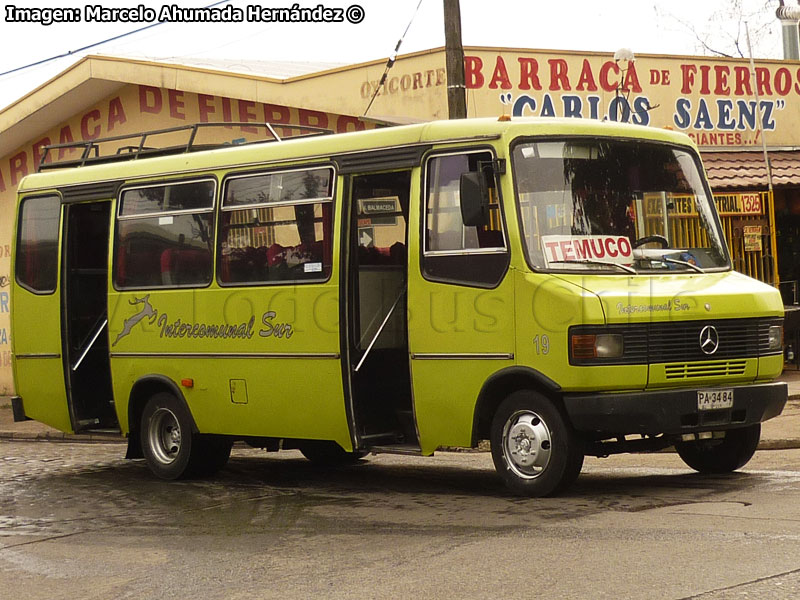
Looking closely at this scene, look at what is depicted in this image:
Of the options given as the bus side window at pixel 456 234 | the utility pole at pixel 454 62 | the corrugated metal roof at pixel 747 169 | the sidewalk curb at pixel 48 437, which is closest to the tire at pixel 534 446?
the bus side window at pixel 456 234

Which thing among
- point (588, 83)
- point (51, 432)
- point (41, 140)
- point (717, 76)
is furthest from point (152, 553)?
point (41, 140)

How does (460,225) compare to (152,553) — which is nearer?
(152,553)

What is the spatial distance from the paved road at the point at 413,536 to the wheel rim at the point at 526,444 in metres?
0.26

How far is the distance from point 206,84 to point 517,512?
14.3m

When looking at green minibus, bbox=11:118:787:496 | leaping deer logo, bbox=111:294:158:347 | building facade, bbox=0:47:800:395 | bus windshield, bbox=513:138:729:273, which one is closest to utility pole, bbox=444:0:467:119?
building facade, bbox=0:47:800:395

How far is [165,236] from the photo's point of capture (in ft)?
42.3

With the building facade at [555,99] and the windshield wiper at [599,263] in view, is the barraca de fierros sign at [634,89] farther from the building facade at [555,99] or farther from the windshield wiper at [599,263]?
the windshield wiper at [599,263]

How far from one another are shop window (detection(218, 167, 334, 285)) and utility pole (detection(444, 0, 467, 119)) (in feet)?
14.0

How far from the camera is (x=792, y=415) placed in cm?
1566

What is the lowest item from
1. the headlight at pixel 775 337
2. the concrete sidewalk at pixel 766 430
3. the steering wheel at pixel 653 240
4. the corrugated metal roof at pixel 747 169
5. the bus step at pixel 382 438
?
the concrete sidewalk at pixel 766 430

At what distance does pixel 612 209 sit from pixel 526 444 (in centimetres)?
181

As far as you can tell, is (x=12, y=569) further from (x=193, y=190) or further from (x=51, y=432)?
(x=51, y=432)

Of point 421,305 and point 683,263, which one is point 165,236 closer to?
point 421,305

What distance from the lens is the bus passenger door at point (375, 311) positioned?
11.1m
